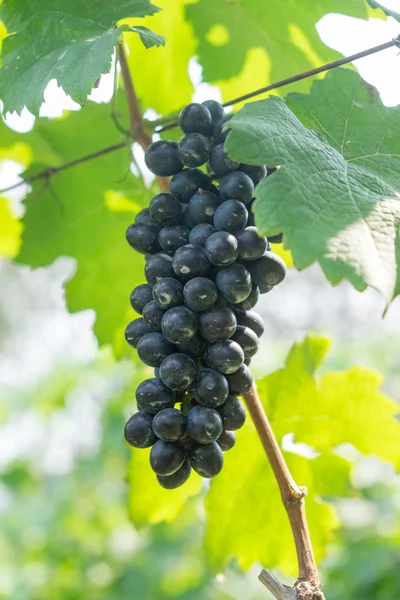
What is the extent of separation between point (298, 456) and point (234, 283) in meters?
0.86

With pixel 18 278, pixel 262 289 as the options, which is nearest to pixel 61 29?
pixel 262 289

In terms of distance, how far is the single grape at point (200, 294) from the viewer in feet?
3.42

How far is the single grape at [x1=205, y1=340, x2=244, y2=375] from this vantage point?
1.04 meters

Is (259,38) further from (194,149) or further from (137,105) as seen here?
(194,149)

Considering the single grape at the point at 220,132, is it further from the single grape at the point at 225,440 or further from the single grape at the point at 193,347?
the single grape at the point at 225,440

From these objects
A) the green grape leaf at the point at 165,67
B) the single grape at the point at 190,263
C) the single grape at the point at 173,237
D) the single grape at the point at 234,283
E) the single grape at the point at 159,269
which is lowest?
the single grape at the point at 234,283

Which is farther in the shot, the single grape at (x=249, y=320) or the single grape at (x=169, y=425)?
the single grape at (x=249, y=320)

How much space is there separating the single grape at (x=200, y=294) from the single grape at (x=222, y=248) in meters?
0.04

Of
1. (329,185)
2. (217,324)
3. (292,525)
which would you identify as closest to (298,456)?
(292,525)

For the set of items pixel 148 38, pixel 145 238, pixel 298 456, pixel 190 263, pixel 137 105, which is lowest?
pixel 298 456

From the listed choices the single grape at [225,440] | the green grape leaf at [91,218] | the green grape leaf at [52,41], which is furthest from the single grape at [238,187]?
the green grape leaf at [91,218]

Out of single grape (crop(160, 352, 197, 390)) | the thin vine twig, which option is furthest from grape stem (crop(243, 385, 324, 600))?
the thin vine twig

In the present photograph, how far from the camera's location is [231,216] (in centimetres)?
108

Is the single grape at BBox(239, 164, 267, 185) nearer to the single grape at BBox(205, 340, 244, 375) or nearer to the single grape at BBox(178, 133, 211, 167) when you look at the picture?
the single grape at BBox(178, 133, 211, 167)
